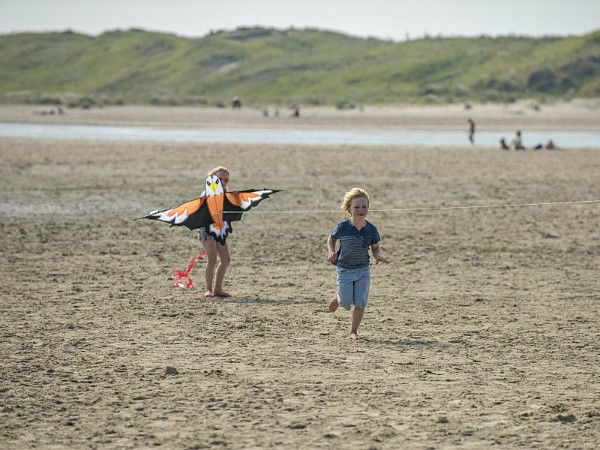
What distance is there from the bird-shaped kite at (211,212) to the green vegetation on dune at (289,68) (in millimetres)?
63803

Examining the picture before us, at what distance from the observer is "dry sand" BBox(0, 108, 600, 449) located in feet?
22.8

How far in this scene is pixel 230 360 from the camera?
859cm

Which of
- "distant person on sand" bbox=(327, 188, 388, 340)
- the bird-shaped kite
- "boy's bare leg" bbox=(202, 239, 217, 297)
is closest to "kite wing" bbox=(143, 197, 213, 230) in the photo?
the bird-shaped kite

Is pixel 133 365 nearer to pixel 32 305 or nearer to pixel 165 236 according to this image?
pixel 32 305

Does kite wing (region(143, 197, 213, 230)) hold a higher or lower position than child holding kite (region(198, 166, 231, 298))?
higher

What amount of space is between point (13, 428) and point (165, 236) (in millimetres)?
9014

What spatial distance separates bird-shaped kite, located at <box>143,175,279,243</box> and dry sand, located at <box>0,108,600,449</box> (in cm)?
82

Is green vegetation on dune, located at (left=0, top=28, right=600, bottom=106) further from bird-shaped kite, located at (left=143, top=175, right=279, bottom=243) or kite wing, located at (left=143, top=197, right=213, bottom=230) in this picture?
kite wing, located at (left=143, top=197, right=213, bottom=230)

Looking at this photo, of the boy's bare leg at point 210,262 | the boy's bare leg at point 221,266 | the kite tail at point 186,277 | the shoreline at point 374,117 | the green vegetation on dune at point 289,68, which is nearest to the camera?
the boy's bare leg at point 221,266

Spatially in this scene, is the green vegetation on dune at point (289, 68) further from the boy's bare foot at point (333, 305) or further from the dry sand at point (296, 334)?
the boy's bare foot at point (333, 305)

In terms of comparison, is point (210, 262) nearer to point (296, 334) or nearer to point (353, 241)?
point (296, 334)

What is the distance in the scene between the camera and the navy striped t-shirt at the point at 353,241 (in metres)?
9.27

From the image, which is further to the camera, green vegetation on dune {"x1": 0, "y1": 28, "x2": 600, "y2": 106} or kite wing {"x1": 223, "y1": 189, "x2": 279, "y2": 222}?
green vegetation on dune {"x1": 0, "y1": 28, "x2": 600, "y2": 106}

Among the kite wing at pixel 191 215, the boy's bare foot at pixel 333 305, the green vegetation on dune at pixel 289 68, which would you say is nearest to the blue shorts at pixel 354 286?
the boy's bare foot at pixel 333 305
